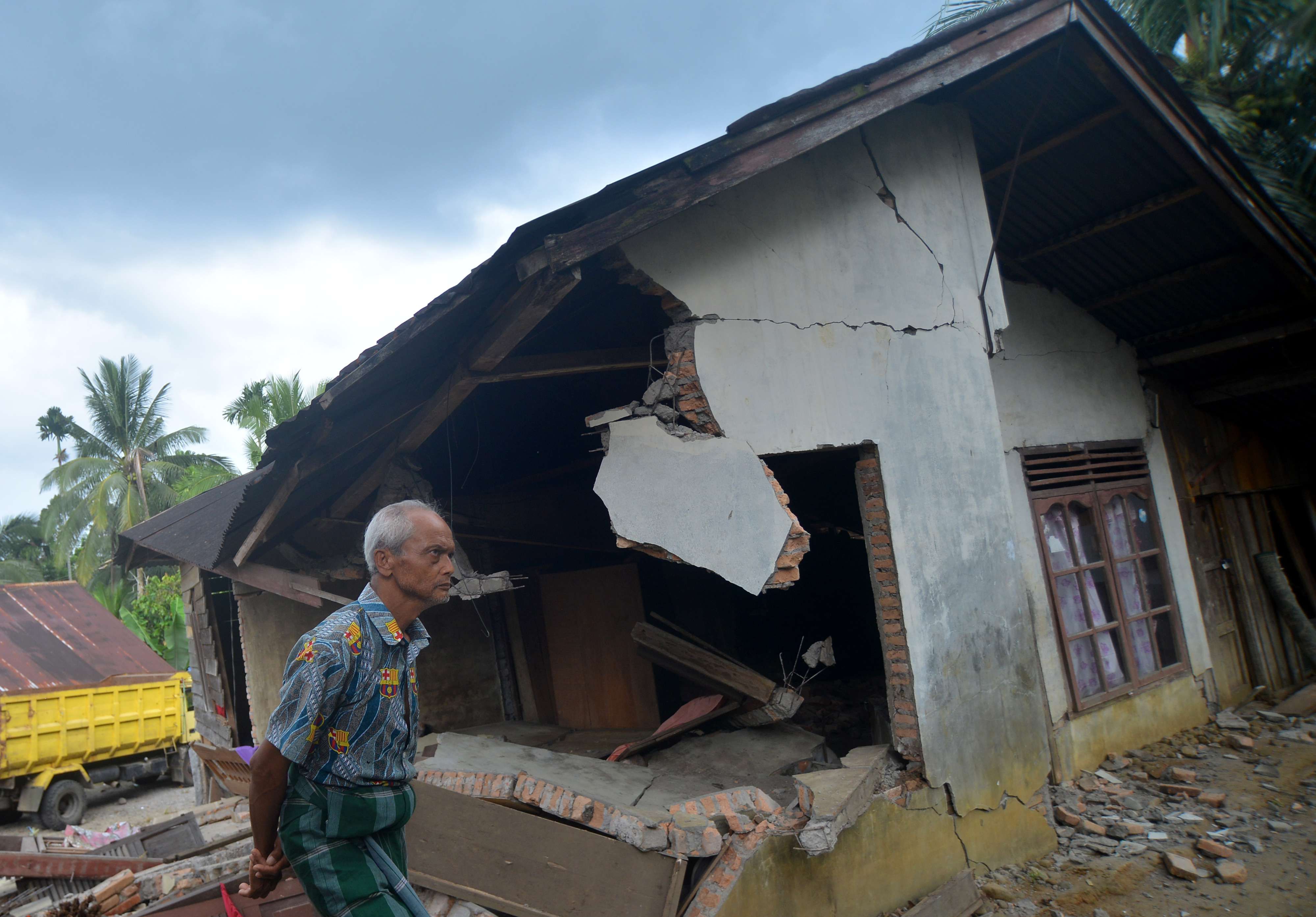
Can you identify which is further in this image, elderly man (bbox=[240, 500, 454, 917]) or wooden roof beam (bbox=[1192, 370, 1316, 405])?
wooden roof beam (bbox=[1192, 370, 1316, 405])

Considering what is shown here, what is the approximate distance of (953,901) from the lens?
15.4 ft

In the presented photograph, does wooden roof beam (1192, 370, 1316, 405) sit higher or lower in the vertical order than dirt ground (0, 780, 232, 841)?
higher

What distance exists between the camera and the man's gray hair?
2473 millimetres

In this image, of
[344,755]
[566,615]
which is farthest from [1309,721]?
[344,755]

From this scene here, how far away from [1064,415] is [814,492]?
2.42 meters

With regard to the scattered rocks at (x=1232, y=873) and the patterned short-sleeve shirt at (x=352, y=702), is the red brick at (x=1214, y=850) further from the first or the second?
the patterned short-sleeve shirt at (x=352, y=702)

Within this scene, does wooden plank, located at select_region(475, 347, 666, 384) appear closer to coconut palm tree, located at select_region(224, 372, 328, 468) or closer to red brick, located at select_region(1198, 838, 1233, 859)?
red brick, located at select_region(1198, 838, 1233, 859)

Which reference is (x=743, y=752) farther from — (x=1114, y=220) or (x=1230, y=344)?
(x=1230, y=344)

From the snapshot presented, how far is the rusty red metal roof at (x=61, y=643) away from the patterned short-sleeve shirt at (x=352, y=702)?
36.9 feet

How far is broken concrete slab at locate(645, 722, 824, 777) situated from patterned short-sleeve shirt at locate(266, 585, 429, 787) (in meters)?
3.04

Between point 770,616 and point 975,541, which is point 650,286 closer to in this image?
point 975,541

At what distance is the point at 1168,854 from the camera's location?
518 cm

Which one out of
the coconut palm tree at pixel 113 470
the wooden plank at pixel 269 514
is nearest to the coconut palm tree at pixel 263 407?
the coconut palm tree at pixel 113 470

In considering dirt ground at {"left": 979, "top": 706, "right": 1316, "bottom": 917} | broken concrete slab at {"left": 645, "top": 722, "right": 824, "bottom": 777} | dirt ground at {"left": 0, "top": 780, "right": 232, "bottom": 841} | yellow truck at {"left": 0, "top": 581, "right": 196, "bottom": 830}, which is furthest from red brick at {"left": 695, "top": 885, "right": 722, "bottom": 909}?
yellow truck at {"left": 0, "top": 581, "right": 196, "bottom": 830}
